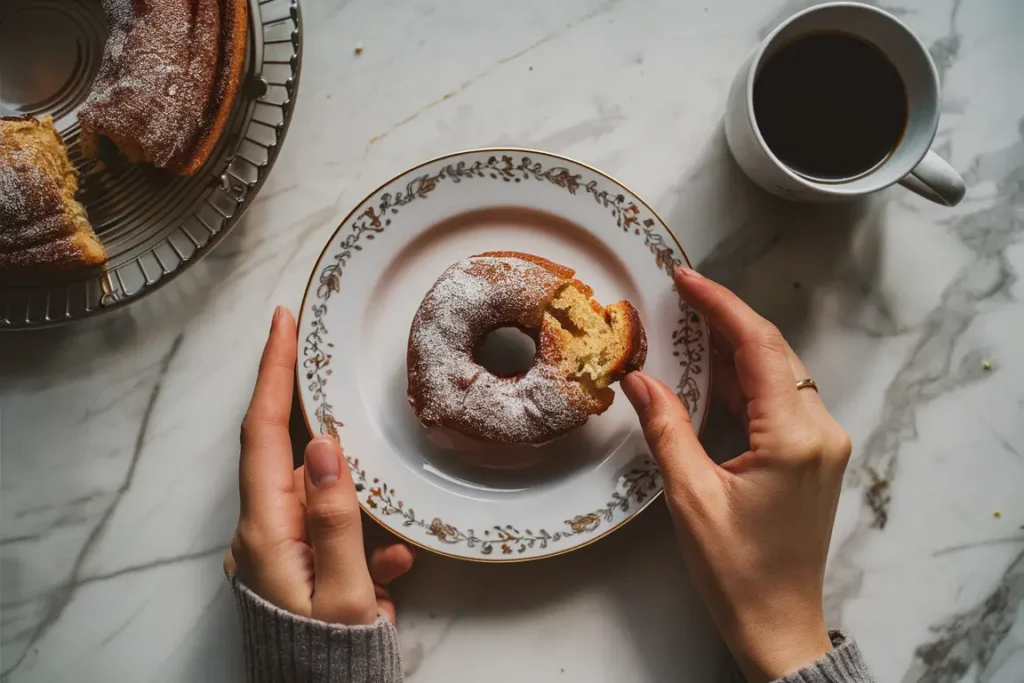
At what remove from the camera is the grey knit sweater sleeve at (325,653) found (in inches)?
44.5

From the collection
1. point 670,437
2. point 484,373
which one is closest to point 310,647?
point 484,373

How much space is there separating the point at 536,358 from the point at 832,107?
0.64 meters

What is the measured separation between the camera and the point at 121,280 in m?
1.34

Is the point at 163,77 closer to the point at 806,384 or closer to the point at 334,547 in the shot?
the point at 334,547

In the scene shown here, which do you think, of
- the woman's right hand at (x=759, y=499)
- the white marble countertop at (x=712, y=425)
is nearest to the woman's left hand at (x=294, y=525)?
the white marble countertop at (x=712, y=425)

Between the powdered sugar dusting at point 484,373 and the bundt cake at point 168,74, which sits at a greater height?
the bundt cake at point 168,74

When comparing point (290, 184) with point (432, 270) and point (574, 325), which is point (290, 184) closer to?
point (432, 270)

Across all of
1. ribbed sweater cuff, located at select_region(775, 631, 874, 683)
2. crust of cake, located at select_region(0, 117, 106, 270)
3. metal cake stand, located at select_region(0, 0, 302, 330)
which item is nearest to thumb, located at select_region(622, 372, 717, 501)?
ribbed sweater cuff, located at select_region(775, 631, 874, 683)

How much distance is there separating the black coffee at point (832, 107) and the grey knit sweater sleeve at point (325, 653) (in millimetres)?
802

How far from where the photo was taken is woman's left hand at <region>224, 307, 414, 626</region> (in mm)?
1128

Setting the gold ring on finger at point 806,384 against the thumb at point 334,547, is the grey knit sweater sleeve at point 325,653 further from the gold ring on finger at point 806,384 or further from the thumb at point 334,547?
the gold ring on finger at point 806,384

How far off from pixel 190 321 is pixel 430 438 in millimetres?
502

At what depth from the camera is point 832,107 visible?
1237 millimetres

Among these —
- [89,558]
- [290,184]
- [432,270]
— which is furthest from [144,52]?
[89,558]
